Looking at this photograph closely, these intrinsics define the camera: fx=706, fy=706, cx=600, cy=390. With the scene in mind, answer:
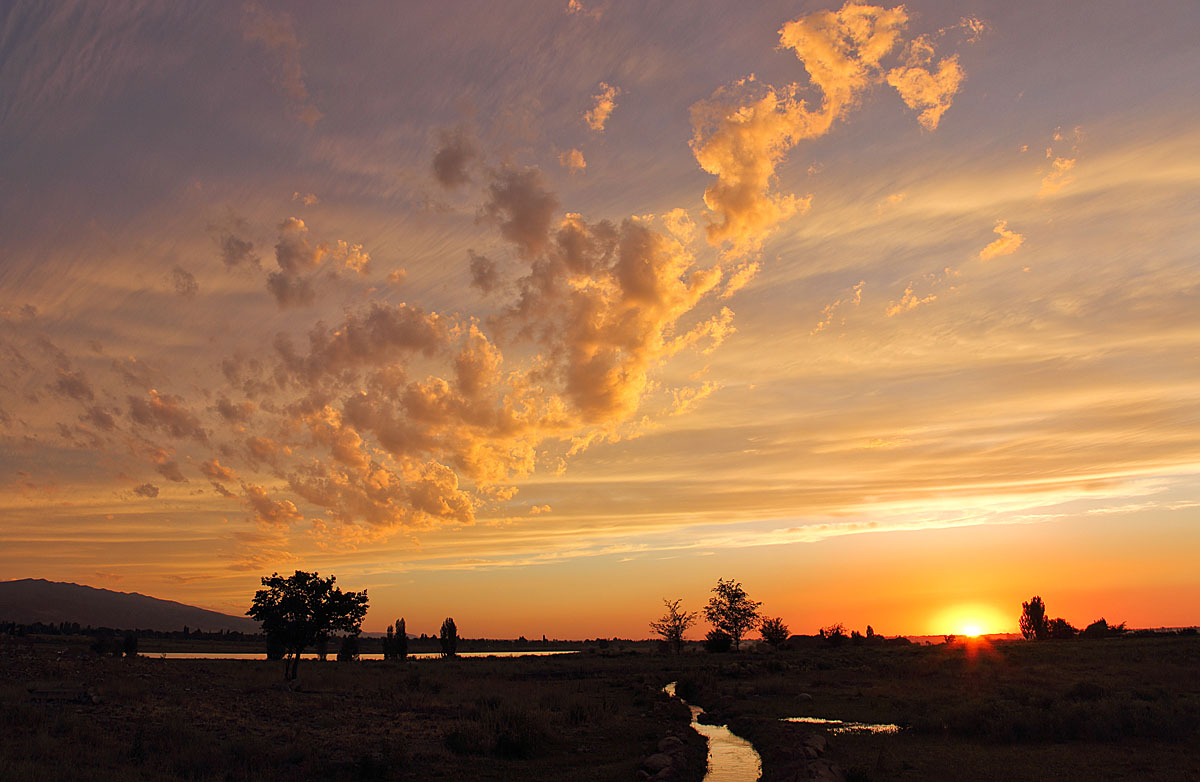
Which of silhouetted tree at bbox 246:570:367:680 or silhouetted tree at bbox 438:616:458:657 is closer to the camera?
silhouetted tree at bbox 246:570:367:680

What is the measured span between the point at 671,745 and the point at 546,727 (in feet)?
18.9

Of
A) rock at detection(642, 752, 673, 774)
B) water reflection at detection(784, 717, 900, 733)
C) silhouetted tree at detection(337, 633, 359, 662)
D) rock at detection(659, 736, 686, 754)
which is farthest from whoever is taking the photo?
silhouetted tree at detection(337, 633, 359, 662)

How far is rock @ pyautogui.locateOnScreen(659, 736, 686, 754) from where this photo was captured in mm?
27264

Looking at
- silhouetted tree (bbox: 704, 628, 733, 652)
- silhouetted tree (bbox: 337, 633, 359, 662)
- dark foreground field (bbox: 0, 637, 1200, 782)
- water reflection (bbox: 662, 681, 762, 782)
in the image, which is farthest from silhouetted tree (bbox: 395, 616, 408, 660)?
water reflection (bbox: 662, 681, 762, 782)

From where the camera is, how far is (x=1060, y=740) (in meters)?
26.3

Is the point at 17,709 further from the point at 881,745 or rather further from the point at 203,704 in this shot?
the point at 881,745

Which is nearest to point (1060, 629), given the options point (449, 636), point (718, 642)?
point (718, 642)

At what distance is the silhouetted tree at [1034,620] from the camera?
129000 mm

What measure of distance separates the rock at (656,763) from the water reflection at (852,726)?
34.6 feet

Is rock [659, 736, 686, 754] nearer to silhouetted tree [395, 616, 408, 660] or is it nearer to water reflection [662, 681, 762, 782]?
water reflection [662, 681, 762, 782]

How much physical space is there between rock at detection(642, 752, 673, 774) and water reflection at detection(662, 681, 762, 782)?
159 centimetres

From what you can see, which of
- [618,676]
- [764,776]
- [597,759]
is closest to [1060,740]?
[764,776]

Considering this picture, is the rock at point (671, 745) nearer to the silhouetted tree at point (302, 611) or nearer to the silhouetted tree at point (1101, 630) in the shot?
the silhouetted tree at point (302, 611)

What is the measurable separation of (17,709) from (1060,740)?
39347mm
